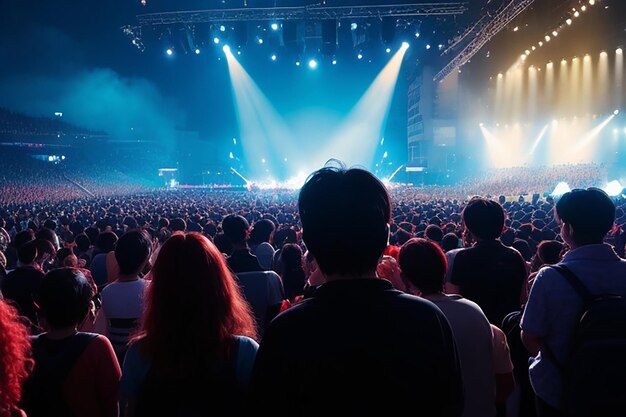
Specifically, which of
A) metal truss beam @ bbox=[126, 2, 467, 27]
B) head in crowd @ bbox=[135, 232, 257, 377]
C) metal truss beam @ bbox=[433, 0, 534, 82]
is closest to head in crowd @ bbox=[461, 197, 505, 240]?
head in crowd @ bbox=[135, 232, 257, 377]

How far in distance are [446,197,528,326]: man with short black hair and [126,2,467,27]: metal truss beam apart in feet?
70.7

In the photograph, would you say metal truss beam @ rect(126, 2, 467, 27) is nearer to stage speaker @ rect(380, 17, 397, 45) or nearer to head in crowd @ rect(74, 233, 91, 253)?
stage speaker @ rect(380, 17, 397, 45)

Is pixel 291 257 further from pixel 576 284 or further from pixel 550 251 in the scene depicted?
pixel 576 284

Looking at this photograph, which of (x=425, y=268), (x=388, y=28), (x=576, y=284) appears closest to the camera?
(x=576, y=284)

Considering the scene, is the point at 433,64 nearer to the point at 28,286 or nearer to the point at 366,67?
the point at 366,67

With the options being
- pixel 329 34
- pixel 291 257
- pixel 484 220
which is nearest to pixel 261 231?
pixel 291 257

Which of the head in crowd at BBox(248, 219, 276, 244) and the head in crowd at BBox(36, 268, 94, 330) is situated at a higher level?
the head in crowd at BBox(36, 268, 94, 330)

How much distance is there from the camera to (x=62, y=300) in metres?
2.61

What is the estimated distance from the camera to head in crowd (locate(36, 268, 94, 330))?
2.59 metres

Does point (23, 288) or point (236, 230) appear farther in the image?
point (236, 230)

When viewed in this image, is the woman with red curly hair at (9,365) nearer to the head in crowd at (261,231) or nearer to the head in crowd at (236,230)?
the head in crowd at (236,230)

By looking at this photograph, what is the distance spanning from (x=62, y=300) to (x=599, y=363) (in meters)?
2.52

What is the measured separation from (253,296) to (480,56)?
3762cm

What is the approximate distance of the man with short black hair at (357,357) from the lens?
155 centimetres
